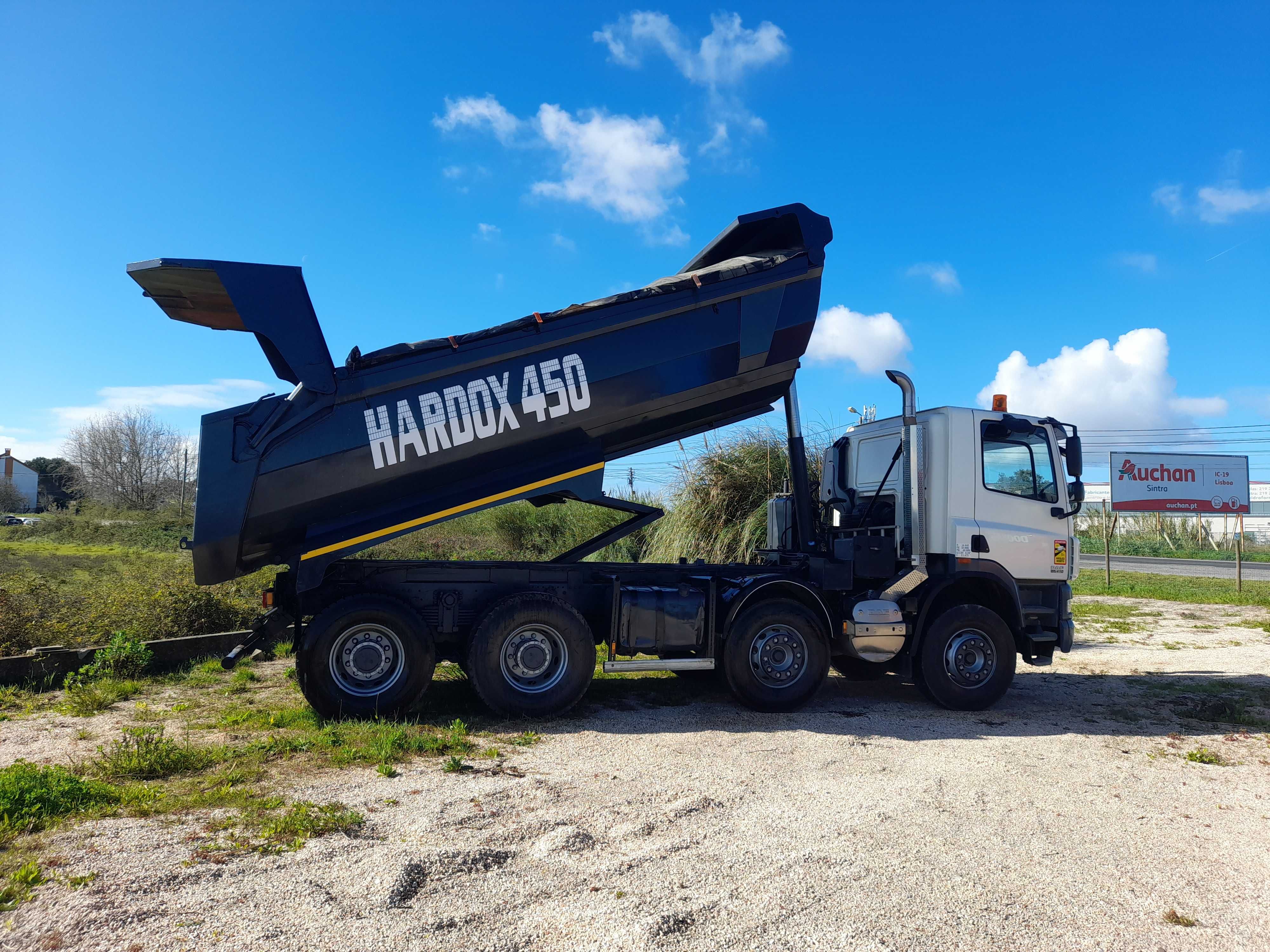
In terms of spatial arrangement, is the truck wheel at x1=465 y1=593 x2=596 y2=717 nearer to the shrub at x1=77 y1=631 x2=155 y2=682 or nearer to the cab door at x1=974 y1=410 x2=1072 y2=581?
the shrub at x1=77 y1=631 x2=155 y2=682

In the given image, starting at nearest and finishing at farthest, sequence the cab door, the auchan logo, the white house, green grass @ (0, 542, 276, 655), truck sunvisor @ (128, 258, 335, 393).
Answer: truck sunvisor @ (128, 258, 335, 393) < the cab door < green grass @ (0, 542, 276, 655) < the auchan logo < the white house

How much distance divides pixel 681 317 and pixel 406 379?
2.57 m

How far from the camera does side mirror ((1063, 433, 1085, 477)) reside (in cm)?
857

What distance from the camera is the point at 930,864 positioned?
4.18 m

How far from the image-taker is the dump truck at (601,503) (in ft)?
21.6

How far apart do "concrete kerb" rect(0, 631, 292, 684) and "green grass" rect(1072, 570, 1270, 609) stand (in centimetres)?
2051

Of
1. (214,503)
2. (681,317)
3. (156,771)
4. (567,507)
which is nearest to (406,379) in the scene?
(214,503)

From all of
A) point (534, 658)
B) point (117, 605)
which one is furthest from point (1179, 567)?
point (117, 605)

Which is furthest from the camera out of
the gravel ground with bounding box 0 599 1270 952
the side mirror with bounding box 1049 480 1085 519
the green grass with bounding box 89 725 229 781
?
the side mirror with bounding box 1049 480 1085 519

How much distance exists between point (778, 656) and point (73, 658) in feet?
24.0

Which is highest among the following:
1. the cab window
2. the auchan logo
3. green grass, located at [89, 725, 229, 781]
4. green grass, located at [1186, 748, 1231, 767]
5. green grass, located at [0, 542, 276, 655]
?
the auchan logo

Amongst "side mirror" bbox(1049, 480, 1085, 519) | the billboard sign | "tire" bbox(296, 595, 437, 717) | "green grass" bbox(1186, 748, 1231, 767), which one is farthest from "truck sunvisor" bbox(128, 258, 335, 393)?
the billboard sign

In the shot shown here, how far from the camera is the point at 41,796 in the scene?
14.6 feet

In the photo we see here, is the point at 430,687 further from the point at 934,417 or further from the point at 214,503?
the point at 934,417
